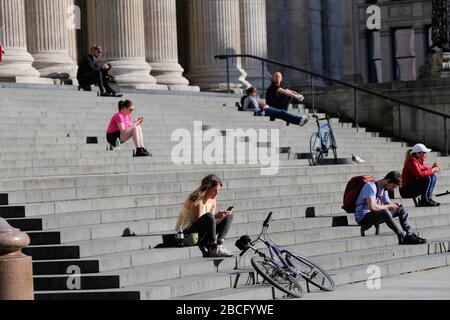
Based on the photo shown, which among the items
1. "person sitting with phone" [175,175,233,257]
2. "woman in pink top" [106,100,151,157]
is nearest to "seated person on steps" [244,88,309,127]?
"woman in pink top" [106,100,151,157]

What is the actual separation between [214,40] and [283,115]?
6.68 meters

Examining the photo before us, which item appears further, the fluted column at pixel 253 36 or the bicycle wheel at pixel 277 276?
the fluted column at pixel 253 36

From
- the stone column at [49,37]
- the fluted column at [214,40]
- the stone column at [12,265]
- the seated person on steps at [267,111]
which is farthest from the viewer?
the fluted column at [214,40]

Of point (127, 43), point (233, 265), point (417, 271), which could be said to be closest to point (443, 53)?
point (127, 43)

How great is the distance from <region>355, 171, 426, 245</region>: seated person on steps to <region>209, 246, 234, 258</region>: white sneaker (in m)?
3.98

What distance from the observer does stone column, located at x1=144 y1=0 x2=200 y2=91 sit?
118ft

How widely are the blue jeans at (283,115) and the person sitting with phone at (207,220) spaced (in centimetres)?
1297

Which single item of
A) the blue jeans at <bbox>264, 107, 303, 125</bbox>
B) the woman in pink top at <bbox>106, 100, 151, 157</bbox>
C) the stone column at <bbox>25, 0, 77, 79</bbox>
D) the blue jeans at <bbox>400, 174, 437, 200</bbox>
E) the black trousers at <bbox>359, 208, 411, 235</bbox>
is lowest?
the black trousers at <bbox>359, 208, 411, 235</bbox>

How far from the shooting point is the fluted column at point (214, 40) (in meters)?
38.0

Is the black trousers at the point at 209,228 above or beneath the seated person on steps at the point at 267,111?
beneath

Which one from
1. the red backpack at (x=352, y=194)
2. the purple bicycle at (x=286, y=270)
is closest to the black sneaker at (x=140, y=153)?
the red backpack at (x=352, y=194)

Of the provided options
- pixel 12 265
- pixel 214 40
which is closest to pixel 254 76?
pixel 214 40

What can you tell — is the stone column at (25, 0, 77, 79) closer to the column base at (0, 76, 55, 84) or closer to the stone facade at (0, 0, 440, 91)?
the stone facade at (0, 0, 440, 91)
